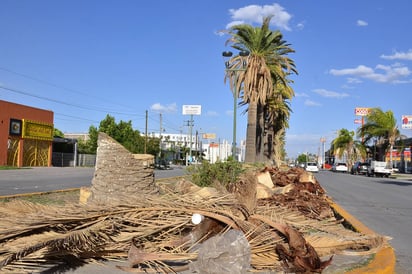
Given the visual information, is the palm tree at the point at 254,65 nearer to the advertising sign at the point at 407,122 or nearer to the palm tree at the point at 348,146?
the advertising sign at the point at 407,122

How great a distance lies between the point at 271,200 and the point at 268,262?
4.25 metres

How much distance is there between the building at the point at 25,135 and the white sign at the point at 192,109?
42541mm

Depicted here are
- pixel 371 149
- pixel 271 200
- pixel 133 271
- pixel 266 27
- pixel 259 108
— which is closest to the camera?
pixel 133 271

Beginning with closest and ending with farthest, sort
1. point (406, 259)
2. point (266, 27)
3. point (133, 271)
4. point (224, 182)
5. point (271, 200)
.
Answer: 1. point (133, 271)
2. point (406, 259)
3. point (271, 200)
4. point (224, 182)
5. point (266, 27)

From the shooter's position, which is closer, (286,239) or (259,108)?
(286,239)

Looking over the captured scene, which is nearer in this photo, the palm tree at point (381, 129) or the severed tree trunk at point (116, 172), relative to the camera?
the severed tree trunk at point (116, 172)

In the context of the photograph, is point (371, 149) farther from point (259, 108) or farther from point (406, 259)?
point (406, 259)

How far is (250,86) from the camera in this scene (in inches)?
1121

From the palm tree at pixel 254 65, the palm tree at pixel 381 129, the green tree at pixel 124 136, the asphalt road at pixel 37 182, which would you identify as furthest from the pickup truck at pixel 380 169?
the asphalt road at pixel 37 182

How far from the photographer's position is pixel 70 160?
52781 mm

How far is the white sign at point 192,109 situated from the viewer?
289ft

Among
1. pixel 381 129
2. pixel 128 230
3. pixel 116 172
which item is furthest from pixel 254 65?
pixel 381 129

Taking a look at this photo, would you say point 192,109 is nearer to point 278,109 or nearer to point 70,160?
point 70,160

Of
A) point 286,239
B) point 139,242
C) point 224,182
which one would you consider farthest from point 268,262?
point 224,182
